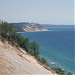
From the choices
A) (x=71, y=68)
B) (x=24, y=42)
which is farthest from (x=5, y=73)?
(x=71, y=68)

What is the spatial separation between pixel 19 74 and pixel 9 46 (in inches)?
746

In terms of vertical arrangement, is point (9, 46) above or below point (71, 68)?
above

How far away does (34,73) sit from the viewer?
3838 cm

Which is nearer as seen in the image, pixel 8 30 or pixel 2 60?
pixel 2 60

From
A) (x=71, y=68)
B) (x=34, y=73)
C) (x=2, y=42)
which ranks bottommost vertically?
(x=71, y=68)

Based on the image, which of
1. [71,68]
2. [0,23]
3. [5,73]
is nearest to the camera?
[5,73]

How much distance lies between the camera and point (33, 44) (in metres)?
69.3

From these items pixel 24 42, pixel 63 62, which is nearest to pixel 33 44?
pixel 24 42

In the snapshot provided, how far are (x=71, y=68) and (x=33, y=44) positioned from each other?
17316mm

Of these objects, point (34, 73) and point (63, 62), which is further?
point (63, 62)

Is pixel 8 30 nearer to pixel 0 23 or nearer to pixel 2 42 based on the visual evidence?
pixel 0 23

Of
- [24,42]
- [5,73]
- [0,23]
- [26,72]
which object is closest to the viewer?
[5,73]

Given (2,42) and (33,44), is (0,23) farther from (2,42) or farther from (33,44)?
(2,42)

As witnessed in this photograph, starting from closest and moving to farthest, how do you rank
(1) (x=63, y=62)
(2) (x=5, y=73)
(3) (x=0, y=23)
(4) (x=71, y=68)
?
(2) (x=5, y=73), (3) (x=0, y=23), (4) (x=71, y=68), (1) (x=63, y=62)
